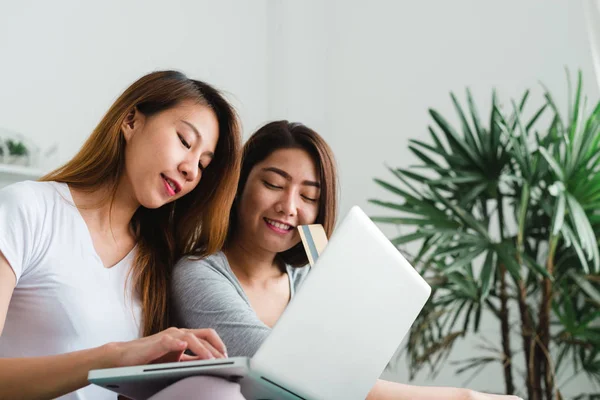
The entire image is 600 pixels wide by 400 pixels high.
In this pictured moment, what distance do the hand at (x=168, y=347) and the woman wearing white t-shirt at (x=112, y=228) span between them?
0.06m

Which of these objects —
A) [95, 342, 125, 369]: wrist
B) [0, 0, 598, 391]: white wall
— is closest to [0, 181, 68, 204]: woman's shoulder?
[95, 342, 125, 369]: wrist

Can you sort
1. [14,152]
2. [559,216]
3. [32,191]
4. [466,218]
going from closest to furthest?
[32,191]
[559,216]
[466,218]
[14,152]

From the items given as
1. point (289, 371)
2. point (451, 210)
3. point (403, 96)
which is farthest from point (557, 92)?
Result: point (289, 371)

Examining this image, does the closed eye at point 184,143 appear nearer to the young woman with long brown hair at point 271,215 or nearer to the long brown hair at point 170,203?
the long brown hair at point 170,203

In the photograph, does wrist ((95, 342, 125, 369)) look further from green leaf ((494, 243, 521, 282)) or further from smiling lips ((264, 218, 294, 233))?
green leaf ((494, 243, 521, 282))

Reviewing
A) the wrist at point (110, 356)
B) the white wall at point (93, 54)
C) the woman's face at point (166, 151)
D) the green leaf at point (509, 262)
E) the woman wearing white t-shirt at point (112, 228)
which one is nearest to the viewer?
the wrist at point (110, 356)

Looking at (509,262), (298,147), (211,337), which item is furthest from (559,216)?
(211,337)

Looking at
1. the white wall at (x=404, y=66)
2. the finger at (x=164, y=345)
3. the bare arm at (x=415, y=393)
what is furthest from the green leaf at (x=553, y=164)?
the finger at (x=164, y=345)

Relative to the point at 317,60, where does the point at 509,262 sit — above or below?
below

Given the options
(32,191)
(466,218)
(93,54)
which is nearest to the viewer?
(32,191)

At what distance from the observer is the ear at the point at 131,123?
1.26m

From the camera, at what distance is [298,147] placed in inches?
58.6

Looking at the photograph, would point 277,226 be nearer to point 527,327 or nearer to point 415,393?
point 415,393

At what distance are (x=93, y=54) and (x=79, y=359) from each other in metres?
2.24
